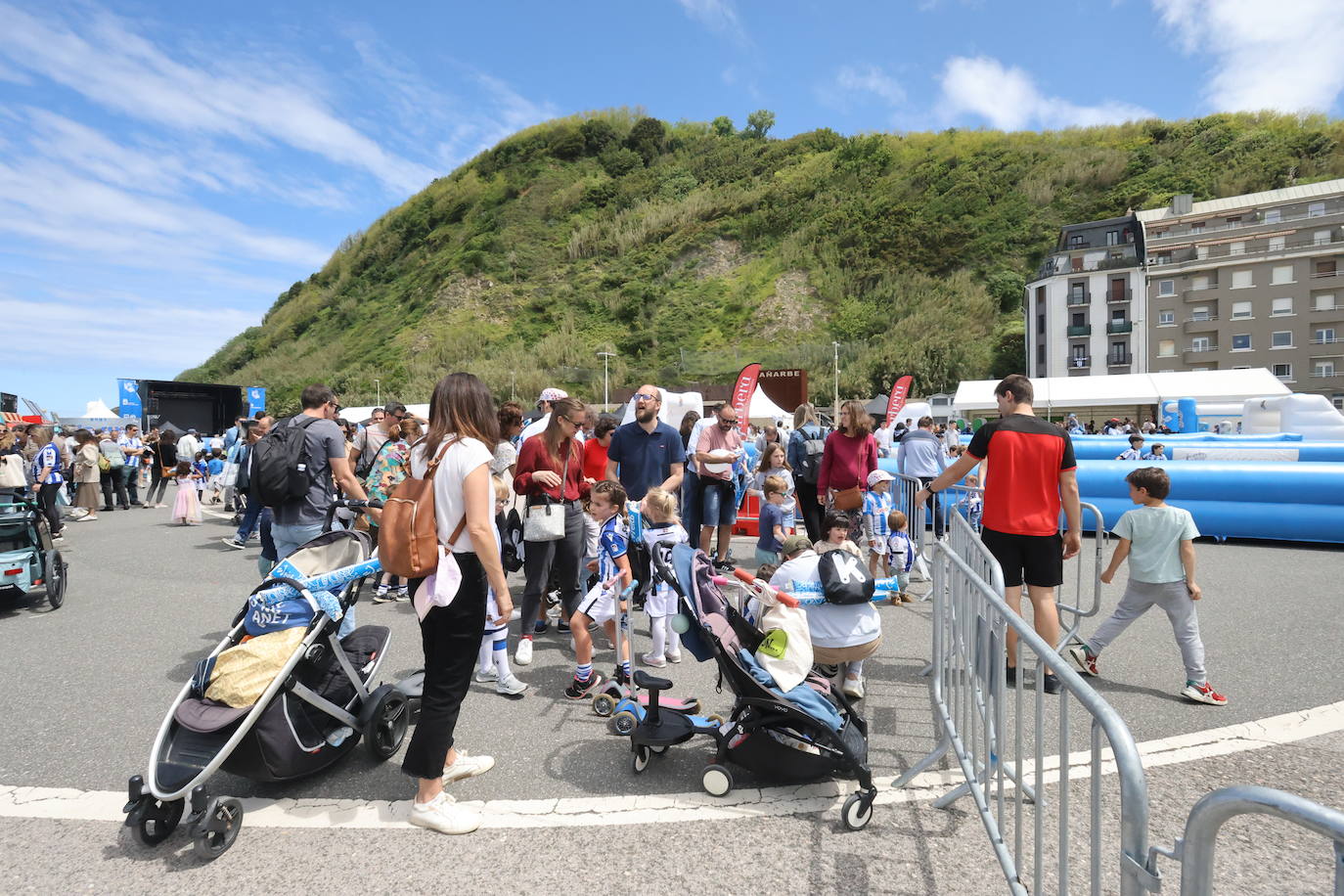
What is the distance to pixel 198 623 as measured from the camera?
241 inches

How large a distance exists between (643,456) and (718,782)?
3.03m

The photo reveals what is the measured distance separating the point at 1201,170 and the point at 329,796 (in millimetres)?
86492

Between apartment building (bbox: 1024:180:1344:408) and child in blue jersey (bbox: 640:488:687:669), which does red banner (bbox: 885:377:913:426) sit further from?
apartment building (bbox: 1024:180:1344:408)

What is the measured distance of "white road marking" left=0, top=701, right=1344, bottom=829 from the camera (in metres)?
2.99

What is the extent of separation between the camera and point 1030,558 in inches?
168

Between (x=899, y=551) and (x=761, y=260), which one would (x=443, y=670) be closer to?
(x=899, y=551)

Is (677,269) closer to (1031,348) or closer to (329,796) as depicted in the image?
(1031,348)

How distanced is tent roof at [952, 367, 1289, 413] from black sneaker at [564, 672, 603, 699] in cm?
2534

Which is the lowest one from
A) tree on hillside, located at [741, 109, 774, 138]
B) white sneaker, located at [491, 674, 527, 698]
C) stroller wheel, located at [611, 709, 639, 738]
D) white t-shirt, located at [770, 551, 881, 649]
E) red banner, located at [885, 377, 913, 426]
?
white sneaker, located at [491, 674, 527, 698]

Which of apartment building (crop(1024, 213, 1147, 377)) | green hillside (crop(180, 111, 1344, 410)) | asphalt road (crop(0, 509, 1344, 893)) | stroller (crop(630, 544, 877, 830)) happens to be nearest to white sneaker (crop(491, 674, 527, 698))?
asphalt road (crop(0, 509, 1344, 893))

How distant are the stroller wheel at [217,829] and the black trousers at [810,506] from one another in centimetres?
540

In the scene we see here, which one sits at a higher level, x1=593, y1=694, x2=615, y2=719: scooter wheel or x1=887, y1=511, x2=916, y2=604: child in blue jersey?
x1=887, y1=511, x2=916, y2=604: child in blue jersey

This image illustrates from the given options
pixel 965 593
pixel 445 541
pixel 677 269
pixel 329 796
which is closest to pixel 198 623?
pixel 329 796

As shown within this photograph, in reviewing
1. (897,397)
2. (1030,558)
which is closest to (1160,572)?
(1030,558)
